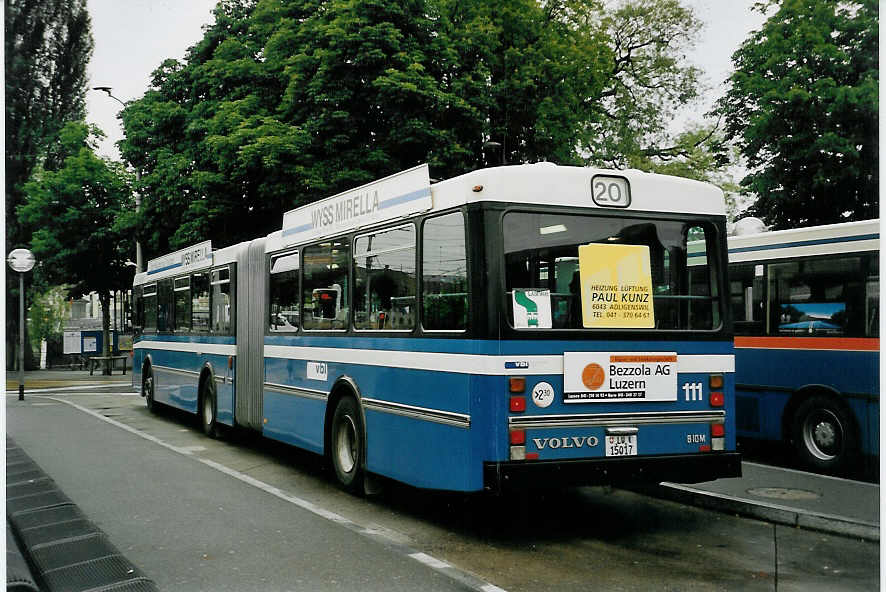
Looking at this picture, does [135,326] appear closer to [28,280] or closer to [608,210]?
[28,280]

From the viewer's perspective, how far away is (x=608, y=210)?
25.3 feet

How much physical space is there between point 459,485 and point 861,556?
302 cm

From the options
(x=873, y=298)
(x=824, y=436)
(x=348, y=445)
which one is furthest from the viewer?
(x=824, y=436)

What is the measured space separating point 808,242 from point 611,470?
4938 mm

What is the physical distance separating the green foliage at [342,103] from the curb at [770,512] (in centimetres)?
1376

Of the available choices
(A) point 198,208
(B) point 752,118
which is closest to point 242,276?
(A) point 198,208

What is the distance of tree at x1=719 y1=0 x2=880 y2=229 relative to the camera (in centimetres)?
1900

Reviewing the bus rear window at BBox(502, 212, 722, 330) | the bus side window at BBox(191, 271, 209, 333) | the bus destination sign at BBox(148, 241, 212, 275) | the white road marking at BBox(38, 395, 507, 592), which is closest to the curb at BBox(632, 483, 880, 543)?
the bus rear window at BBox(502, 212, 722, 330)

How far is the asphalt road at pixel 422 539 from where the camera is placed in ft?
21.2

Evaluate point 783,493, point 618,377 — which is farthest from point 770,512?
point 618,377

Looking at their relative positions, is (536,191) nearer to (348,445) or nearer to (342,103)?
(348,445)

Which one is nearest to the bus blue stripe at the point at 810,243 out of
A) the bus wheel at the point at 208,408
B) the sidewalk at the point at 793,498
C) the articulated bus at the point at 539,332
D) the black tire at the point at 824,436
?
the black tire at the point at 824,436

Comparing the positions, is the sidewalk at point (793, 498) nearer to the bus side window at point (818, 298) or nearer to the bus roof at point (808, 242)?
the bus side window at point (818, 298)

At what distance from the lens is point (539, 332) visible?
733 cm
